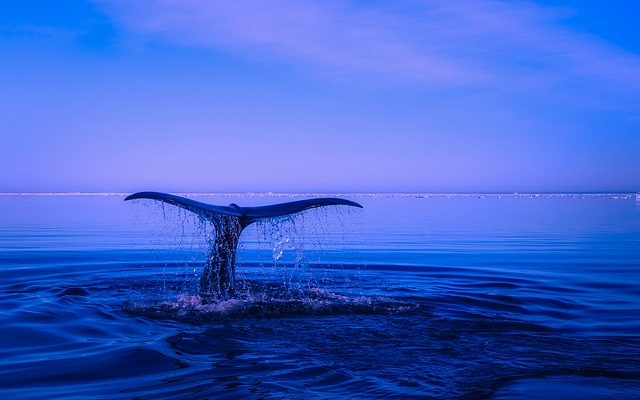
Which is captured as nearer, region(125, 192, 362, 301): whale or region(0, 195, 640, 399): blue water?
region(0, 195, 640, 399): blue water

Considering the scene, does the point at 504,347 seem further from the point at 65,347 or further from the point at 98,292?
the point at 98,292

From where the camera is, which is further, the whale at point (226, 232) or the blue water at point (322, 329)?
the whale at point (226, 232)

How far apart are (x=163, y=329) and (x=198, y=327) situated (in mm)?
419

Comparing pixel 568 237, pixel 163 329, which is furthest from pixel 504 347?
pixel 568 237

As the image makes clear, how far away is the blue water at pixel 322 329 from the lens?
17.5 feet

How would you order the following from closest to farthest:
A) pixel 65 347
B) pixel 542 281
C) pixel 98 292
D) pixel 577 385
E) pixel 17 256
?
pixel 577 385 < pixel 65 347 < pixel 98 292 < pixel 542 281 < pixel 17 256

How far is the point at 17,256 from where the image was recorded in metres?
16.3

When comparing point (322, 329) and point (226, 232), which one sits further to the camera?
point (226, 232)

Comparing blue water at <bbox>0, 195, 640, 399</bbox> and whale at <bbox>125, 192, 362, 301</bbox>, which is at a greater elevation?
whale at <bbox>125, 192, 362, 301</bbox>

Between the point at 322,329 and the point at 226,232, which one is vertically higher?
the point at 226,232

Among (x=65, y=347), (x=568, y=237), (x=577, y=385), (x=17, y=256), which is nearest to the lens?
(x=577, y=385)

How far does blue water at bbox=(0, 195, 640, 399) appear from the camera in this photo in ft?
17.5

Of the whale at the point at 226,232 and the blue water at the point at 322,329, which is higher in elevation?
the whale at the point at 226,232

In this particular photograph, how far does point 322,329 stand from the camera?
24.9ft
